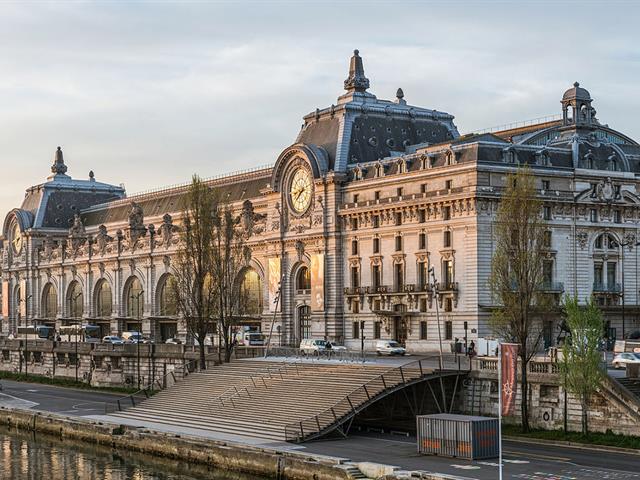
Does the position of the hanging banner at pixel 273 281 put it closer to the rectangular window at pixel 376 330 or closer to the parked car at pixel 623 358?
the rectangular window at pixel 376 330

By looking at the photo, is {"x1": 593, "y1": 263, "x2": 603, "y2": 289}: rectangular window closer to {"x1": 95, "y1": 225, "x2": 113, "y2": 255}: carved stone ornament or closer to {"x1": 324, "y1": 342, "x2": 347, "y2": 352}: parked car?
{"x1": 324, "y1": 342, "x2": 347, "y2": 352}: parked car

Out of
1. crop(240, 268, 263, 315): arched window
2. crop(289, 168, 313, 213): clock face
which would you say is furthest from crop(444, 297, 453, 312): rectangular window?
crop(240, 268, 263, 315): arched window

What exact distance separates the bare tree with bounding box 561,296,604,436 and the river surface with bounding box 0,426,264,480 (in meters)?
18.9

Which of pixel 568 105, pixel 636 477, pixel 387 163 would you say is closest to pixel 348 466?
pixel 636 477

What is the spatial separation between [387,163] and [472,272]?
1731cm

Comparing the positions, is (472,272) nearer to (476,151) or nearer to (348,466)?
(476,151)

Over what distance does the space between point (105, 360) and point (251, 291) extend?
23.7 m

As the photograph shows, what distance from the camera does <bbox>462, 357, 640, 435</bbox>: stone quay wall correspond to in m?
67.6

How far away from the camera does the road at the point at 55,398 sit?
96875mm

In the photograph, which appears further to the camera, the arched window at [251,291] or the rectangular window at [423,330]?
the arched window at [251,291]

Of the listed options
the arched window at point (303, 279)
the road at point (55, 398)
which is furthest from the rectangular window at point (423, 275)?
the road at point (55, 398)

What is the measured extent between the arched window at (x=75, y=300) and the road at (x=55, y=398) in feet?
162

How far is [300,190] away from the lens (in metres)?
128

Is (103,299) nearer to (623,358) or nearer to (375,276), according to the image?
(375,276)
